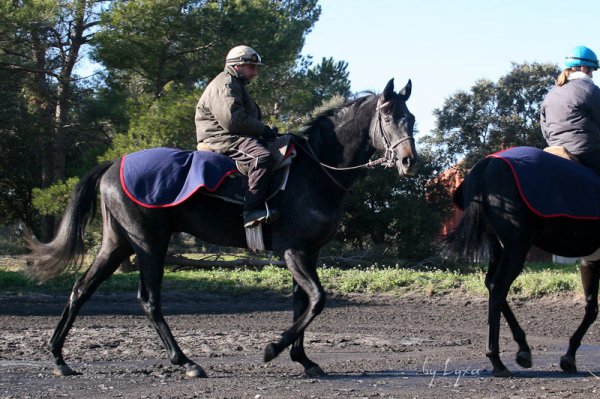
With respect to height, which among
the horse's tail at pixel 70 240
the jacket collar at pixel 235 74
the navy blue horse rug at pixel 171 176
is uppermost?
the jacket collar at pixel 235 74

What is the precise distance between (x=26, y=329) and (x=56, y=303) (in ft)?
12.2

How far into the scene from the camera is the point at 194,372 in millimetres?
7383

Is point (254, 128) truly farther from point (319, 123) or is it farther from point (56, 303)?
point (56, 303)

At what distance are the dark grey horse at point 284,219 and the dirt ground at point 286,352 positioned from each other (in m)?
0.46

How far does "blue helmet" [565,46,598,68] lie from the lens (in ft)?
27.4

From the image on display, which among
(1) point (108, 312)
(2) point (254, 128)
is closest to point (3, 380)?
(2) point (254, 128)

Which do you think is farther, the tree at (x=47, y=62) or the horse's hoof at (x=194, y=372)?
the tree at (x=47, y=62)

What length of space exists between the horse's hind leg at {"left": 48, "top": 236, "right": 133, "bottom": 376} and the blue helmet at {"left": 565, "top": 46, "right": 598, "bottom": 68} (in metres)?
4.99

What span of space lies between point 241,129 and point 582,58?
11.9ft

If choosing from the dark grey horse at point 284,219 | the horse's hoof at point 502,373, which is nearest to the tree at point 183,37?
the dark grey horse at point 284,219

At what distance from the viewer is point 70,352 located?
8875mm

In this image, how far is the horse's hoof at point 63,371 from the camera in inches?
292

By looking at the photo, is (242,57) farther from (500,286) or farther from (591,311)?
(591,311)

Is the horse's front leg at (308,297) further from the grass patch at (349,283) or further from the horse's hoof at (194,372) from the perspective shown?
the grass patch at (349,283)
